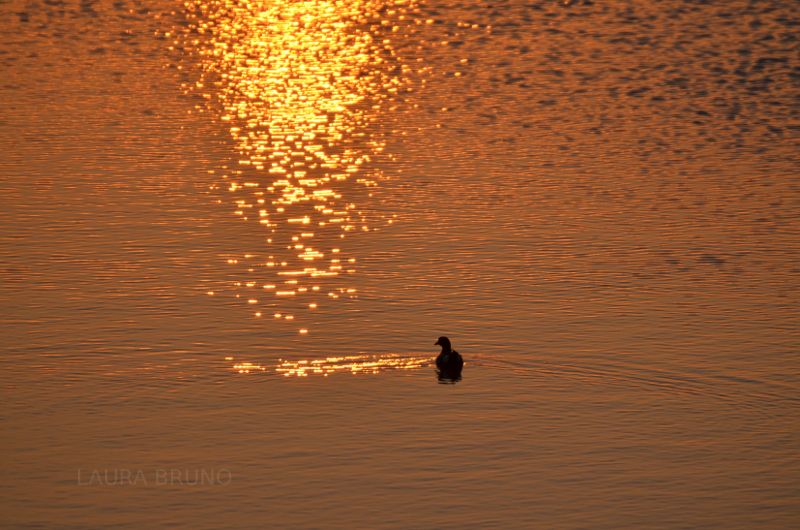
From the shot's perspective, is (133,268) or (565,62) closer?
(133,268)

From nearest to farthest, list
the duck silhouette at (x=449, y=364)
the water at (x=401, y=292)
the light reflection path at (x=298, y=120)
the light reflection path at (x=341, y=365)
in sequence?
the water at (x=401, y=292) → the duck silhouette at (x=449, y=364) → the light reflection path at (x=341, y=365) → the light reflection path at (x=298, y=120)

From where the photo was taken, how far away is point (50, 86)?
53719 mm

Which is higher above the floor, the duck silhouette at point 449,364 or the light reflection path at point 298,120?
the light reflection path at point 298,120

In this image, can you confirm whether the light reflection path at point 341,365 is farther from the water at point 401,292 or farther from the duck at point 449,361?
the duck at point 449,361

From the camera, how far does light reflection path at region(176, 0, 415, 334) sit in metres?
33.9

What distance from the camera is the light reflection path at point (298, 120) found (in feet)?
111

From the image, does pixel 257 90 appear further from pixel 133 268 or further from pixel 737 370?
pixel 737 370

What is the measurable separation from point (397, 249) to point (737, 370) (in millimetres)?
9519

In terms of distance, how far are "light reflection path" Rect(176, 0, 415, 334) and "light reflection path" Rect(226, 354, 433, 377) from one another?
1.79 m

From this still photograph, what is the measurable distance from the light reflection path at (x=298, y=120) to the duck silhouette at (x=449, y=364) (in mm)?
3285

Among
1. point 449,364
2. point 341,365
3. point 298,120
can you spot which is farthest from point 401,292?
point 298,120

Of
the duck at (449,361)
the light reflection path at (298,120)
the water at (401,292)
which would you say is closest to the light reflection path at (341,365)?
the water at (401,292)

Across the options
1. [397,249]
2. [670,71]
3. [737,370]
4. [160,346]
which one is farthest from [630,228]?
[670,71]

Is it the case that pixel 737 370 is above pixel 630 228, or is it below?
below
